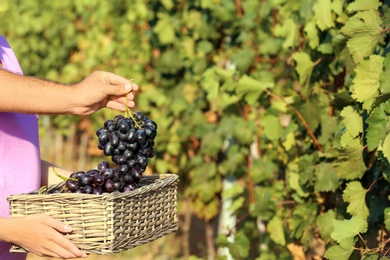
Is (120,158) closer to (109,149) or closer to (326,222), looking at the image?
(109,149)

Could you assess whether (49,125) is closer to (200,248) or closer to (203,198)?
(200,248)

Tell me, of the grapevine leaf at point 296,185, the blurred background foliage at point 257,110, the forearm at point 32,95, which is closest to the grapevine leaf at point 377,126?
the blurred background foliage at point 257,110

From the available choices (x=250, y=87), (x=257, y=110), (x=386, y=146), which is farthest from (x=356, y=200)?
(x=257, y=110)

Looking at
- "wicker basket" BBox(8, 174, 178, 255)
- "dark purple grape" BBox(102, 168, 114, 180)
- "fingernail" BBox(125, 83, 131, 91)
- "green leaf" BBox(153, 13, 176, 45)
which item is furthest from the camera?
"green leaf" BBox(153, 13, 176, 45)

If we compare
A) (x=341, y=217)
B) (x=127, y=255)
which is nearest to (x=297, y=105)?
(x=341, y=217)

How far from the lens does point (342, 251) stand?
241 cm

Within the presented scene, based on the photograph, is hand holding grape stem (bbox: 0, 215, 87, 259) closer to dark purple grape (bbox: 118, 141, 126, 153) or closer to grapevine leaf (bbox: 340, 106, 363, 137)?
dark purple grape (bbox: 118, 141, 126, 153)

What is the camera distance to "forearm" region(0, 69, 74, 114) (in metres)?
2.10

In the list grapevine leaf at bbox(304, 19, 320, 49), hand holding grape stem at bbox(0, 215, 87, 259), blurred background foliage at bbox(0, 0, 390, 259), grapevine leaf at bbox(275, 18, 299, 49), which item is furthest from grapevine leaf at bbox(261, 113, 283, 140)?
hand holding grape stem at bbox(0, 215, 87, 259)

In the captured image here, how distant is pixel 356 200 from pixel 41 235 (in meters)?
1.06

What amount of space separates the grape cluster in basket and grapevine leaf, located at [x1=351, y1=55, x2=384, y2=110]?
0.67 m

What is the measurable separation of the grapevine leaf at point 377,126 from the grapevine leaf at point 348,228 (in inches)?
8.1

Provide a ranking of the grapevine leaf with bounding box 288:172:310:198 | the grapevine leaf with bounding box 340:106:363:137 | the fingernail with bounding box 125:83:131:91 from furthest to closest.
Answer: the grapevine leaf with bounding box 288:172:310:198 < the grapevine leaf with bounding box 340:106:363:137 < the fingernail with bounding box 125:83:131:91

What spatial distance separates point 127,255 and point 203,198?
1.62 metres
